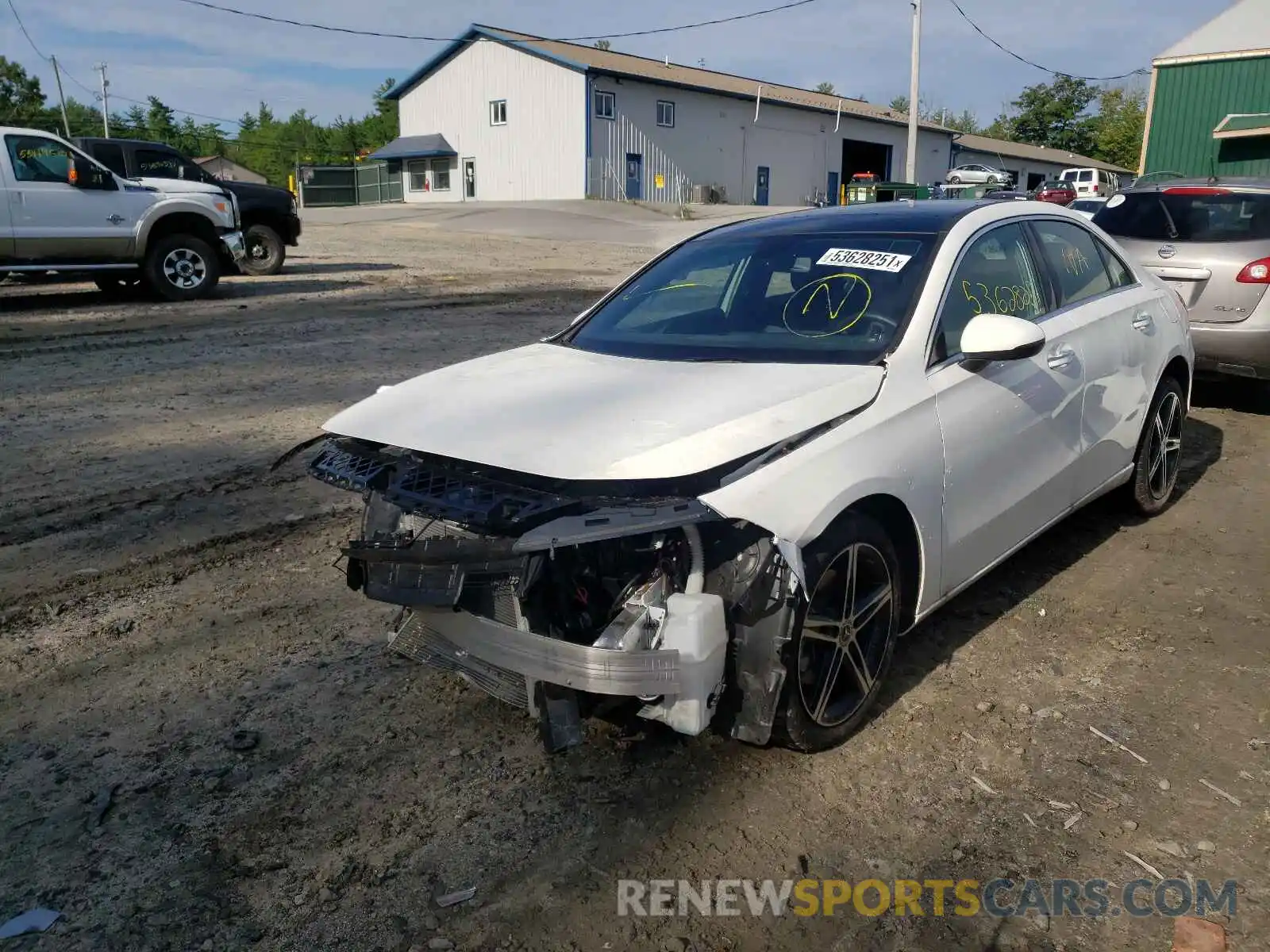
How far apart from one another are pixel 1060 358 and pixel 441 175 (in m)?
48.0

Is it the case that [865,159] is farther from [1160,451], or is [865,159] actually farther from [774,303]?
[774,303]

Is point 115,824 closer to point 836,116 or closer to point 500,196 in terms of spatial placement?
point 500,196

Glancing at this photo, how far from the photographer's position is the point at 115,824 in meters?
2.98

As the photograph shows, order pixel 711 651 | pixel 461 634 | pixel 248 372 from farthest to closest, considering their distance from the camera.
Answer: pixel 248 372 → pixel 461 634 → pixel 711 651

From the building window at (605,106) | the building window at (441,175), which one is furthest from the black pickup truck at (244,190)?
the building window at (441,175)

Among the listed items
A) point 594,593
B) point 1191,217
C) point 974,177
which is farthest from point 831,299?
point 974,177

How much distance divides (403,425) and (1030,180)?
77.4 m

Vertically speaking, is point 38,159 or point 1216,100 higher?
point 1216,100

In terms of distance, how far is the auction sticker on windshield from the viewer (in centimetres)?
397

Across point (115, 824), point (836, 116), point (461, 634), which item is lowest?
point (115, 824)

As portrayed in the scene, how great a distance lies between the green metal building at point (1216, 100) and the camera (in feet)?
92.0

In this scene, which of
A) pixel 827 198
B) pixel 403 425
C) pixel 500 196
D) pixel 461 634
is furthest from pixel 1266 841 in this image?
pixel 827 198

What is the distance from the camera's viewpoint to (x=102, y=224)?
512 inches

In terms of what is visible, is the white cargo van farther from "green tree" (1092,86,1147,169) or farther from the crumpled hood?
the crumpled hood
